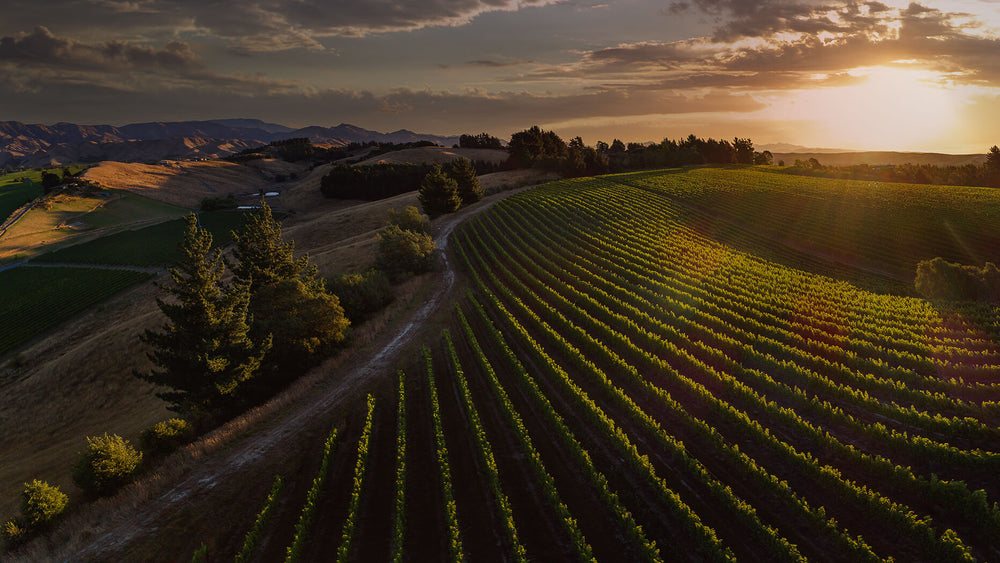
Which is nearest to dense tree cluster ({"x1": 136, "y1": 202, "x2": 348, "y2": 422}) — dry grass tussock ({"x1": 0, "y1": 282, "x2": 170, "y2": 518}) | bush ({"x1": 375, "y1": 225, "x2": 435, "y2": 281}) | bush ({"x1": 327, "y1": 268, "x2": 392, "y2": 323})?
bush ({"x1": 327, "y1": 268, "x2": 392, "y2": 323})

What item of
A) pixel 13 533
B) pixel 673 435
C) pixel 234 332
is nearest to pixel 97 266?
pixel 234 332

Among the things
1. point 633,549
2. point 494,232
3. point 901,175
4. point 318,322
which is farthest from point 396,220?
point 901,175

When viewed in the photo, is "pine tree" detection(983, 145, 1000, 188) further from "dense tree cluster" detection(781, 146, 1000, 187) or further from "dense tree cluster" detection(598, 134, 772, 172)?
"dense tree cluster" detection(598, 134, 772, 172)

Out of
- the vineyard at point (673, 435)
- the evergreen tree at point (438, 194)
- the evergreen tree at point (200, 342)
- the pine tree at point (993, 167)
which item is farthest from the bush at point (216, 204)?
the pine tree at point (993, 167)

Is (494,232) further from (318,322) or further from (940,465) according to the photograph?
(940,465)

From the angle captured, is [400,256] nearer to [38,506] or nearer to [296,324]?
[296,324]

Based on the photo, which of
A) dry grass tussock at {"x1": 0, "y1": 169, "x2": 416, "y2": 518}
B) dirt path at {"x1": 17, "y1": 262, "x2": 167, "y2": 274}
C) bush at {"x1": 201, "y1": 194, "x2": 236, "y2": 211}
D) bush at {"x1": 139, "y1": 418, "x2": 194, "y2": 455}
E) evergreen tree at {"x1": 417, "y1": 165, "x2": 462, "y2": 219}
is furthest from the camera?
bush at {"x1": 201, "y1": 194, "x2": 236, "y2": 211}
